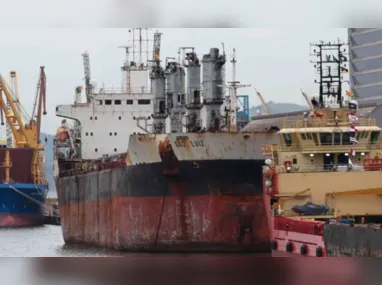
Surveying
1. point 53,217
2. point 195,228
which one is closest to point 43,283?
point 195,228

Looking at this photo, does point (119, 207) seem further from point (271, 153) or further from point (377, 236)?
point (377, 236)

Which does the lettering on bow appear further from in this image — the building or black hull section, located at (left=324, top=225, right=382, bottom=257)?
the building

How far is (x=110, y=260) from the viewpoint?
23.4 feet

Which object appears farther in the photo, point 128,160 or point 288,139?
point 128,160

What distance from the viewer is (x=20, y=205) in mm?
74125

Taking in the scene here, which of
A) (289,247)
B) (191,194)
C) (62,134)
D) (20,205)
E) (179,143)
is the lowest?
(20,205)

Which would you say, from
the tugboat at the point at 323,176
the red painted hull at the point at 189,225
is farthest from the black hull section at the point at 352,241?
the red painted hull at the point at 189,225

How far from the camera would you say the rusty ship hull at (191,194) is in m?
33.3

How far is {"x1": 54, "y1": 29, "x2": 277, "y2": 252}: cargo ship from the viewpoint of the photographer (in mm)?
33500

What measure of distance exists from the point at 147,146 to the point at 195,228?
4007 mm

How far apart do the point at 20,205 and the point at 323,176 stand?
5207cm

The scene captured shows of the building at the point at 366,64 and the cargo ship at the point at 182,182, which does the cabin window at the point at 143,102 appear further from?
the building at the point at 366,64

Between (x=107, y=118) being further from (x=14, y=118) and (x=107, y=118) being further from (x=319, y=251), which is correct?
(x=14, y=118)

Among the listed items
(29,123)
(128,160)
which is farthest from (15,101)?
(128,160)
